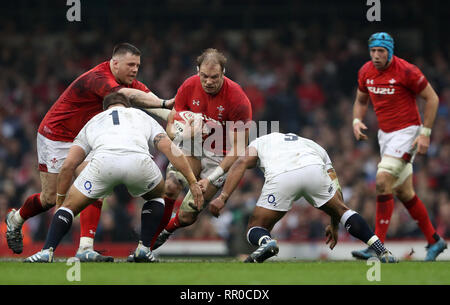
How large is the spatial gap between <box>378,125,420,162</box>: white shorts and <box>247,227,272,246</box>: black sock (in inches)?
85.8

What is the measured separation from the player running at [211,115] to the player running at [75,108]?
326mm

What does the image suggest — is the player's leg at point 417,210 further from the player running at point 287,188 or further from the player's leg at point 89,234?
the player's leg at point 89,234

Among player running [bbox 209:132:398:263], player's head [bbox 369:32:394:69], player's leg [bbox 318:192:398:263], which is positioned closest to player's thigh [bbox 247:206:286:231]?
player running [bbox 209:132:398:263]

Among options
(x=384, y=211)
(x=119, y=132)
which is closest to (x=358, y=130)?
(x=384, y=211)

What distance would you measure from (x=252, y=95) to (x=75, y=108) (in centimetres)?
874

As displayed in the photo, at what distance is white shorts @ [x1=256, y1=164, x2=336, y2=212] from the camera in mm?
7488

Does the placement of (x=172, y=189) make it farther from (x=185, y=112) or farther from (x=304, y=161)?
(x=304, y=161)

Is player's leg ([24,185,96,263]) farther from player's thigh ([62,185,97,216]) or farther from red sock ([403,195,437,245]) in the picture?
red sock ([403,195,437,245])

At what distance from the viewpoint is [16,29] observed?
19922 mm

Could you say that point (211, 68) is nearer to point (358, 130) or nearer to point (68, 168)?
point (68, 168)

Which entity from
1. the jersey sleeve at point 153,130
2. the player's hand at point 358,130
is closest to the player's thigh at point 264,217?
the jersey sleeve at point 153,130

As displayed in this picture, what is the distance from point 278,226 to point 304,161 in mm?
7197

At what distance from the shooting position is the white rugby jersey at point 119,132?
7.32 m

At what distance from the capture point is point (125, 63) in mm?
8586
